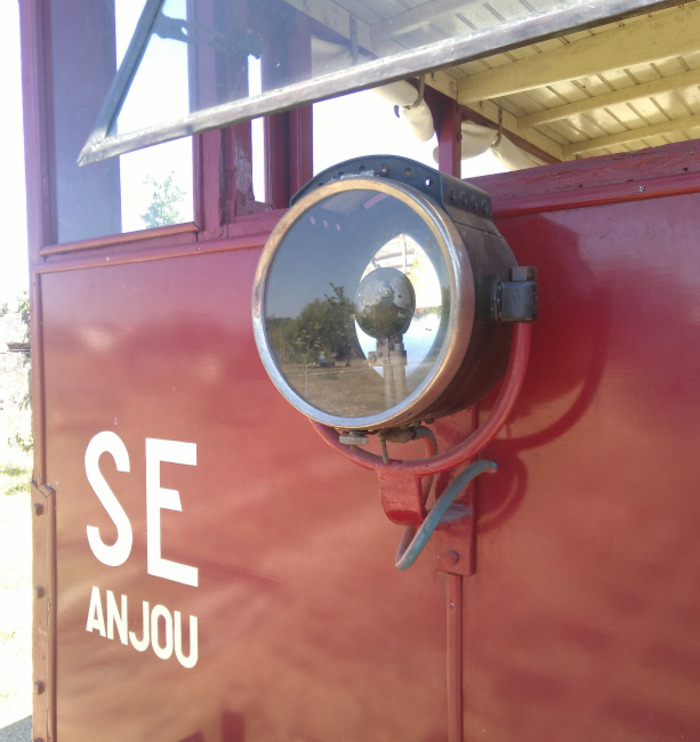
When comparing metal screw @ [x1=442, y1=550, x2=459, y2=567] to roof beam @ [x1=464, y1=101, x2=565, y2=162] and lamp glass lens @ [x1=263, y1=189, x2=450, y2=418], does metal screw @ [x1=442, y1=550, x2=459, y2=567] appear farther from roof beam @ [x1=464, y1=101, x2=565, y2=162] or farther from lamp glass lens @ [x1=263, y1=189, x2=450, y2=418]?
roof beam @ [x1=464, y1=101, x2=565, y2=162]

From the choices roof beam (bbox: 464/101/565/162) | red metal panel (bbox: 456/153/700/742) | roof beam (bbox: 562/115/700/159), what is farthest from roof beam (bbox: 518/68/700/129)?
red metal panel (bbox: 456/153/700/742)

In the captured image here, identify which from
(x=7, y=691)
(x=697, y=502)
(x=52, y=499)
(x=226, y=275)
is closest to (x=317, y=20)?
(x=226, y=275)

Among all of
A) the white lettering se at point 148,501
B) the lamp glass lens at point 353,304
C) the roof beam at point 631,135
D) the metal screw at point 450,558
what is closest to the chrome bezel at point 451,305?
the lamp glass lens at point 353,304

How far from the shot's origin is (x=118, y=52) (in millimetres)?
1603

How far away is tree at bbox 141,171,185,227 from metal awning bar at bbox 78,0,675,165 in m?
0.34

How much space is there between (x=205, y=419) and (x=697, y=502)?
3.06ft

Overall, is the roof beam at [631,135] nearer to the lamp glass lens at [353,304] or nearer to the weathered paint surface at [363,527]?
the weathered paint surface at [363,527]

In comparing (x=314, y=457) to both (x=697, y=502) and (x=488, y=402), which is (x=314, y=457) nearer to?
(x=488, y=402)

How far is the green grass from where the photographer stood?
280cm

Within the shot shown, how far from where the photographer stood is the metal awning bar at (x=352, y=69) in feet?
2.14

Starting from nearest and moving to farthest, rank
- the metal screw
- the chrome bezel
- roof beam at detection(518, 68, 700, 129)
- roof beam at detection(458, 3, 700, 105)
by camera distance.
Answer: the chrome bezel
the metal screw
roof beam at detection(458, 3, 700, 105)
roof beam at detection(518, 68, 700, 129)

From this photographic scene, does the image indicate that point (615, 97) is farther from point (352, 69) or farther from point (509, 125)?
point (352, 69)

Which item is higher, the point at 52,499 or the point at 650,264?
the point at 650,264

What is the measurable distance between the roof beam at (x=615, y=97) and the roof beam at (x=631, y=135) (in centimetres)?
46
